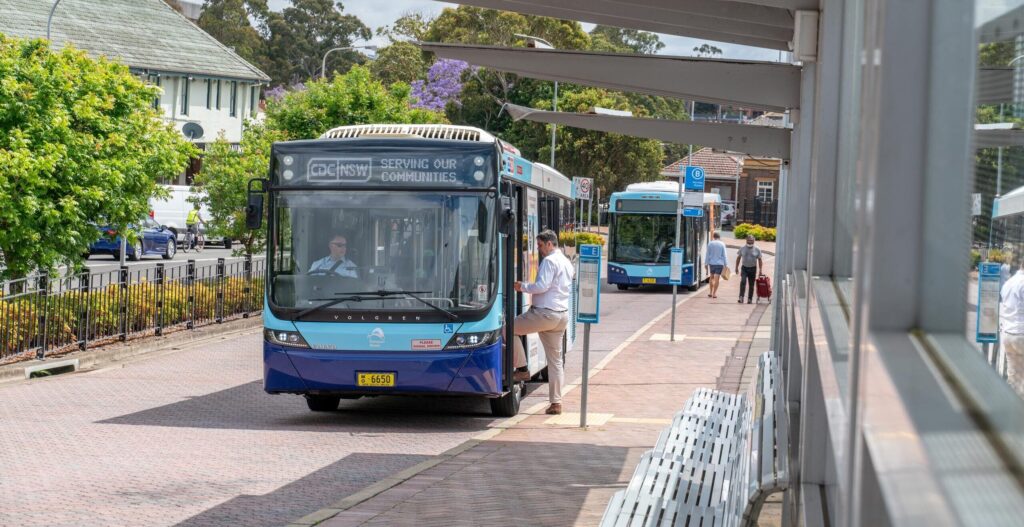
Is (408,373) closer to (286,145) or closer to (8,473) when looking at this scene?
(286,145)

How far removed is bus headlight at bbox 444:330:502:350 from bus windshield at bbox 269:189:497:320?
26 centimetres

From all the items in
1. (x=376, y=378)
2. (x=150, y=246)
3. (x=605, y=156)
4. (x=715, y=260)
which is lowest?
(x=376, y=378)

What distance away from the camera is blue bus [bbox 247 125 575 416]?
1295cm

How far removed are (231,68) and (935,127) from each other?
6952 cm

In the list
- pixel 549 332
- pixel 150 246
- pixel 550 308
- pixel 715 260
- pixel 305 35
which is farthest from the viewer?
pixel 305 35

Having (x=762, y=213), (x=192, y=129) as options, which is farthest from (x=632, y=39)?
(x=192, y=129)

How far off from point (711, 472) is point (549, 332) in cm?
710

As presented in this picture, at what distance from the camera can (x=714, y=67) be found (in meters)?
7.44

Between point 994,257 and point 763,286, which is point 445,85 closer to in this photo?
point 763,286

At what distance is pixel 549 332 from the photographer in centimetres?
1422

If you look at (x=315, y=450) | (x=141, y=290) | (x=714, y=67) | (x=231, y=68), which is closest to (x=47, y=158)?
(x=141, y=290)

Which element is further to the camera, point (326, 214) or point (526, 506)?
point (326, 214)

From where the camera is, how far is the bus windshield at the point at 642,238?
125 feet

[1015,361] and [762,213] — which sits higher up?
[762,213]
